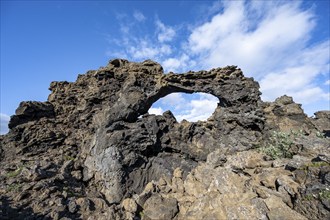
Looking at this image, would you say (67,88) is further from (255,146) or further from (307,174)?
(307,174)

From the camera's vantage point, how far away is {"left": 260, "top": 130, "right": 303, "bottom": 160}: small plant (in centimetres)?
2266

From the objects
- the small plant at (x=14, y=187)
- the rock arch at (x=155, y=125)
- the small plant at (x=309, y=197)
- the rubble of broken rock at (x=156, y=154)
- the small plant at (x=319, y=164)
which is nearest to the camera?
the small plant at (x=309, y=197)

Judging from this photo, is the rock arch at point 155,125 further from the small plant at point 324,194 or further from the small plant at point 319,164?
the small plant at point 324,194

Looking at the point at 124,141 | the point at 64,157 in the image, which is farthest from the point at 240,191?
the point at 64,157

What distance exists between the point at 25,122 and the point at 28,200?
11.6 metres

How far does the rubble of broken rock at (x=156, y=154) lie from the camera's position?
17.6 metres

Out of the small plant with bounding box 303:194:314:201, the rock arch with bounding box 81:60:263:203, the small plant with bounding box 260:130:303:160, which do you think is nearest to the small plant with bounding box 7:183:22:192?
the rock arch with bounding box 81:60:263:203


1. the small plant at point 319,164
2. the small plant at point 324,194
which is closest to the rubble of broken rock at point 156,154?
the small plant at point 324,194

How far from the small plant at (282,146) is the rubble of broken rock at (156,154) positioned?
0.35 ft

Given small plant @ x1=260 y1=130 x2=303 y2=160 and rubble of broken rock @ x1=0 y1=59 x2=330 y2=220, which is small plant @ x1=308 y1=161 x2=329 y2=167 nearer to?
rubble of broken rock @ x1=0 y1=59 x2=330 y2=220

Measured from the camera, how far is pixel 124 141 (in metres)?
25.6

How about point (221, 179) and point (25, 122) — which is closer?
point (221, 179)

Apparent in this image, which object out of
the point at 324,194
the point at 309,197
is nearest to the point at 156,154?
the point at 309,197

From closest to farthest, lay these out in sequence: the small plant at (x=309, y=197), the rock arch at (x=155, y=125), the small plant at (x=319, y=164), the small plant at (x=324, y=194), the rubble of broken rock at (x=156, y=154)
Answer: the small plant at (x=324, y=194)
the small plant at (x=309, y=197)
the small plant at (x=319, y=164)
the rubble of broken rock at (x=156, y=154)
the rock arch at (x=155, y=125)
